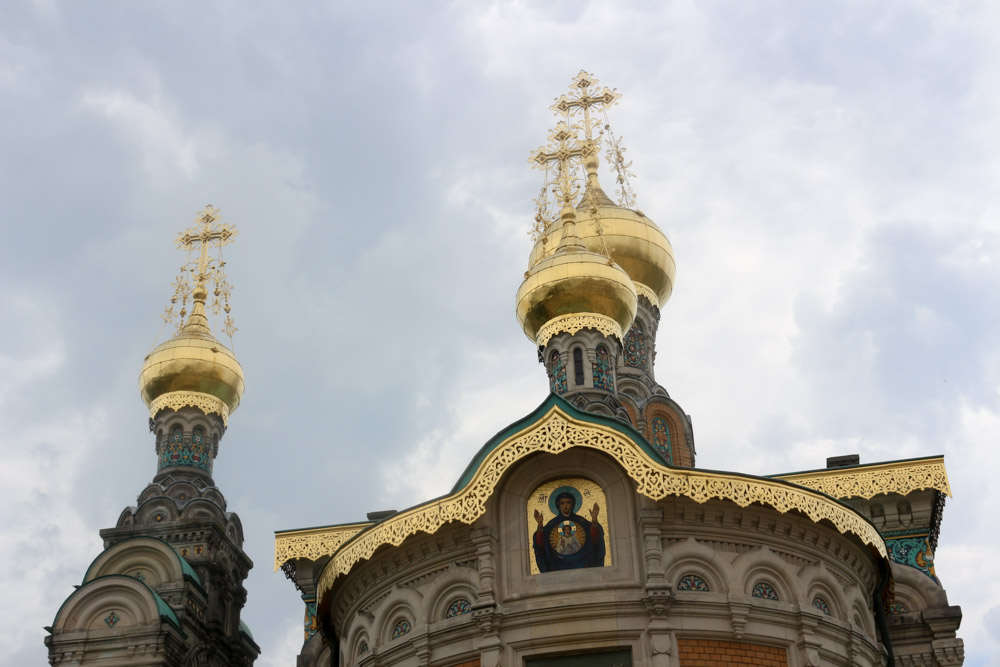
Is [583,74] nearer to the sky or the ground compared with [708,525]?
nearer to the sky

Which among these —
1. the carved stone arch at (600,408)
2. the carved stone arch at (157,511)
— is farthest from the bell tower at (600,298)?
the carved stone arch at (157,511)

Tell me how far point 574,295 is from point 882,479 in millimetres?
4693

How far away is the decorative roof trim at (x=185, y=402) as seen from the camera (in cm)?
2167

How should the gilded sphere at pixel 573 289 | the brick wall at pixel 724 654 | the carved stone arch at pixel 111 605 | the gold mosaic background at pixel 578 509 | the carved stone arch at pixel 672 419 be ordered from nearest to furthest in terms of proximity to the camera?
the brick wall at pixel 724 654
the gold mosaic background at pixel 578 509
the carved stone arch at pixel 111 605
the gilded sphere at pixel 573 289
the carved stone arch at pixel 672 419

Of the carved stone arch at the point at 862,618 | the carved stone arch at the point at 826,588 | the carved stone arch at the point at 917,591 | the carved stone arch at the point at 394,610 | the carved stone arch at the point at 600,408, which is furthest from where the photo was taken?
the carved stone arch at the point at 600,408

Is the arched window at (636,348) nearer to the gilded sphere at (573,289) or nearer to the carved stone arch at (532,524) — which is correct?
the gilded sphere at (573,289)

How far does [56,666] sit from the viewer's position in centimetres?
1634

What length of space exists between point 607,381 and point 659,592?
6152 millimetres

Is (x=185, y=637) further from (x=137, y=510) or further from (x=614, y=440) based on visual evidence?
(x=614, y=440)

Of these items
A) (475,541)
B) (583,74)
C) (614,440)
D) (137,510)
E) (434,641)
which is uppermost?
(583,74)

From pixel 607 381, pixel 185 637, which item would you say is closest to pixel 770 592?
pixel 607 381

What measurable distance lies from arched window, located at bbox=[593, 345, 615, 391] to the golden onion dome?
1.08 feet

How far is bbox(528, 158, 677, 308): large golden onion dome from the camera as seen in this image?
22547 millimetres

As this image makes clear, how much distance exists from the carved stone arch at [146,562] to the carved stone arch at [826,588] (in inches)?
369
